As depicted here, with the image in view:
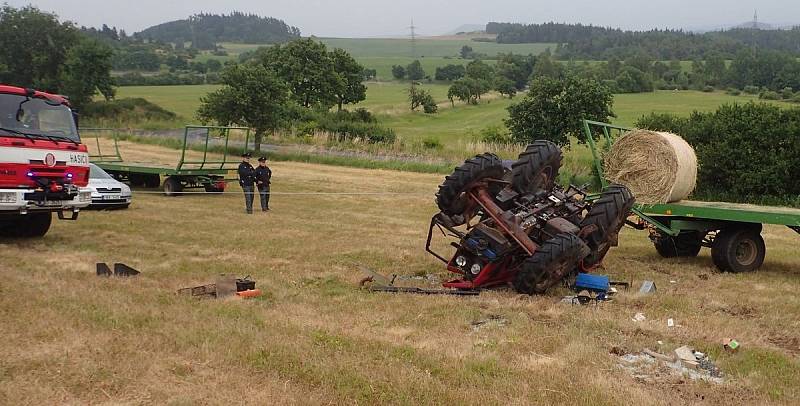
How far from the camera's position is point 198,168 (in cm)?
2075

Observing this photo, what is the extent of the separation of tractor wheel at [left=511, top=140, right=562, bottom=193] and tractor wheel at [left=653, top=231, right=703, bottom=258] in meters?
2.96

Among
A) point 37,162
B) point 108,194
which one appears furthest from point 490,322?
point 108,194

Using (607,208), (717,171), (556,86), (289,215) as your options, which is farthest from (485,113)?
(607,208)

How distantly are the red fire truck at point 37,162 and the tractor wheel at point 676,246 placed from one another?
977cm

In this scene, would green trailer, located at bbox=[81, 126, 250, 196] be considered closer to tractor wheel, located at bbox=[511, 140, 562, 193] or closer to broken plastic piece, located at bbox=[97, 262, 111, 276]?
broken plastic piece, located at bbox=[97, 262, 111, 276]

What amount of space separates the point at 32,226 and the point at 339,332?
26.5ft

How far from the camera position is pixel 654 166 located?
12.1m

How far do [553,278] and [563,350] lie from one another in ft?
7.52

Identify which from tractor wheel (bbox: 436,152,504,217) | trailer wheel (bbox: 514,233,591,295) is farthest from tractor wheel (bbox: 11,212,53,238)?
trailer wheel (bbox: 514,233,591,295)

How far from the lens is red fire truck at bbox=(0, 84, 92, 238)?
433 inches

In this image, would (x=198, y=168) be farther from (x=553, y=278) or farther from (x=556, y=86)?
(x=556, y=86)

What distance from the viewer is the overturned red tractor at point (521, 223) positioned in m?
8.96

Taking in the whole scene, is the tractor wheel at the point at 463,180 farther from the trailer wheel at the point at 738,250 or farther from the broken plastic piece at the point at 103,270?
the broken plastic piece at the point at 103,270

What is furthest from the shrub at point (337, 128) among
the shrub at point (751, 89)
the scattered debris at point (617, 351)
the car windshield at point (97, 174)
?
the shrub at point (751, 89)
